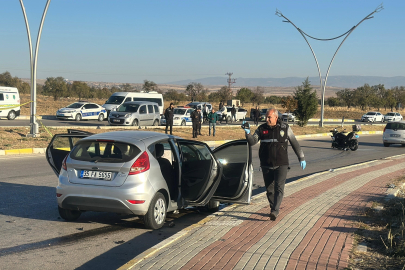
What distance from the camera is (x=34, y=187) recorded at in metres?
9.95

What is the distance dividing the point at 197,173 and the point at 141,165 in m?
1.23

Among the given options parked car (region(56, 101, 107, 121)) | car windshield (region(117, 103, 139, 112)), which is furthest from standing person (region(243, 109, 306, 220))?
parked car (region(56, 101, 107, 121))

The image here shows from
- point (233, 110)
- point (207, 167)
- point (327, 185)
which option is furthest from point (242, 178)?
point (233, 110)

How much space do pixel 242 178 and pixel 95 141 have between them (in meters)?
2.40

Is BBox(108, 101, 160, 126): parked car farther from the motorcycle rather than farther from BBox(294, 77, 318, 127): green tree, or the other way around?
BBox(294, 77, 318, 127): green tree

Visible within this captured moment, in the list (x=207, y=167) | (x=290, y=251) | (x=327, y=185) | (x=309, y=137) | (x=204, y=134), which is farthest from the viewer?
(x=309, y=137)

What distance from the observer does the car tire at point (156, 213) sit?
6.49m

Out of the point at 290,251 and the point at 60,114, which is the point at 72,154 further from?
the point at 60,114

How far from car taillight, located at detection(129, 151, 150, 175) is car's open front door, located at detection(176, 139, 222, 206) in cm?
81

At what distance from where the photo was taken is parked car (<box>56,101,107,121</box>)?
34562mm

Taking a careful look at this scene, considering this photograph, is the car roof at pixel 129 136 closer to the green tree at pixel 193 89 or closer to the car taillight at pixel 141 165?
the car taillight at pixel 141 165

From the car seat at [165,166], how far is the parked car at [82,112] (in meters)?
29.0

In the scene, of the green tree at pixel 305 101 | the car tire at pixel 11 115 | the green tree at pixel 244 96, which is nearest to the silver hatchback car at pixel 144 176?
the car tire at pixel 11 115

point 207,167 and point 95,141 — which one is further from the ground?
point 95,141
